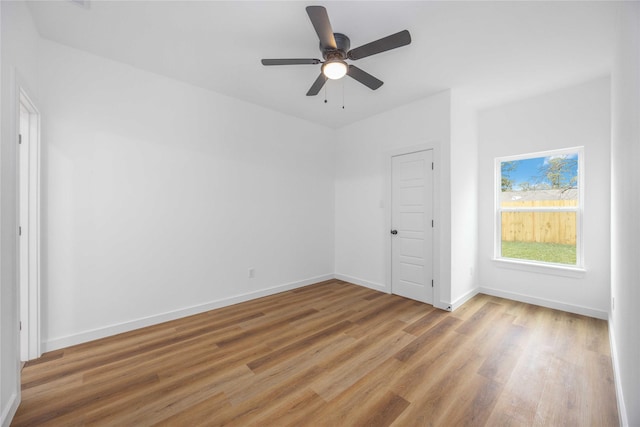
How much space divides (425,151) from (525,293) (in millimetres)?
2467

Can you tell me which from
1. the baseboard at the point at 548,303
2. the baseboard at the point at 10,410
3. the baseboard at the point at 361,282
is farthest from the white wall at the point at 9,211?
the baseboard at the point at 548,303

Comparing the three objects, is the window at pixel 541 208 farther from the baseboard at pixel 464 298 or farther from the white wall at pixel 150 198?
the white wall at pixel 150 198

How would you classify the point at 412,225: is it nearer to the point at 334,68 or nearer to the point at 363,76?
the point at 363,76

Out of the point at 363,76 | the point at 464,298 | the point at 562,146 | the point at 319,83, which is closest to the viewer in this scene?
the point at 363,76

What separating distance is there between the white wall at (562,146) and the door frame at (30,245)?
536cm

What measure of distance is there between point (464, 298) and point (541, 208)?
1659mm

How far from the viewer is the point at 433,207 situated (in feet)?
11.2

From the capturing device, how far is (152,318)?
2801 millimetres

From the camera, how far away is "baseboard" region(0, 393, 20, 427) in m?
1.45

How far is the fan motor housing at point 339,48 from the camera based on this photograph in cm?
208

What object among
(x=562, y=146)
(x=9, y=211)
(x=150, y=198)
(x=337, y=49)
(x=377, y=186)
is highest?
(x=337, y=49)

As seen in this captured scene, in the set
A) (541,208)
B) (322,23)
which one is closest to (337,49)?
(322,23)

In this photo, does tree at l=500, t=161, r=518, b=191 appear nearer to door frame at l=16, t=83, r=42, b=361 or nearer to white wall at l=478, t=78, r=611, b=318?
white wall at l=478, t=78, r=611, b=318

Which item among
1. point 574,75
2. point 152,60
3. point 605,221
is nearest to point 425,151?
point 574,75
